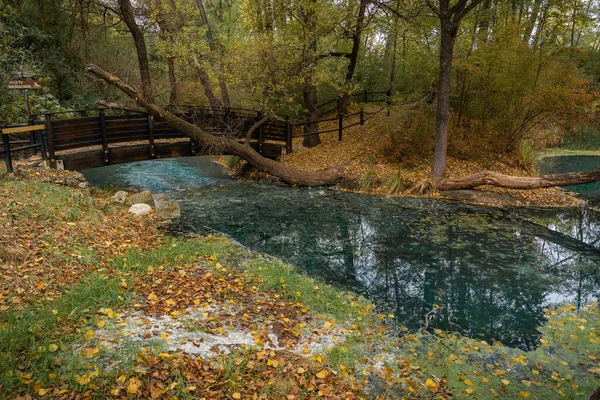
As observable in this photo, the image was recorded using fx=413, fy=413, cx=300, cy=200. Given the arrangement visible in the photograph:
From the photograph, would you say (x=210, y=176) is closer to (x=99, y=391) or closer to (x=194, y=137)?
(x=194, y=137)

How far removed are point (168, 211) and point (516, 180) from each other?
9.54 metres

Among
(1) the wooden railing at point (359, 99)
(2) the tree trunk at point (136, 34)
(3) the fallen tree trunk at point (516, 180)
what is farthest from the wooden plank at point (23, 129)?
(1) the wooden railing at point (359, 99)

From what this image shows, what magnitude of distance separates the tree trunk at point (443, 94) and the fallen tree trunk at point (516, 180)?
57 centimetres

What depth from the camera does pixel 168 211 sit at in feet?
32.3

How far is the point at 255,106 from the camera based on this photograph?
695 inches

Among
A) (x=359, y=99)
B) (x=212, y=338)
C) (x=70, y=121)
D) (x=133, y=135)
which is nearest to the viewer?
(x=212, y=338)

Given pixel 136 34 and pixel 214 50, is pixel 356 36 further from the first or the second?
pixel 136 34

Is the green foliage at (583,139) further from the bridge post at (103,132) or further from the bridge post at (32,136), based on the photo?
the bridge post at (32,136)

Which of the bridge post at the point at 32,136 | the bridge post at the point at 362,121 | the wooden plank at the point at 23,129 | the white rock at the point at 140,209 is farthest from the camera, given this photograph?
the bridge post at the point at 362,121

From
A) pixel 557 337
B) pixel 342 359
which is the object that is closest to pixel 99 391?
pixel 342 359

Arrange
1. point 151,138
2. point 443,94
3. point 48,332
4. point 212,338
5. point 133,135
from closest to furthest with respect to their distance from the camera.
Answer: point 48,332
point 212,338
point 443,94
point 133,135
point 151,138

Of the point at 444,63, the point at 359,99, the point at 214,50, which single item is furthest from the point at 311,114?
the point at 444,63

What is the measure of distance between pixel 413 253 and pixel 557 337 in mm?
3171

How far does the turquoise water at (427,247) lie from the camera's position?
20.2 ft
